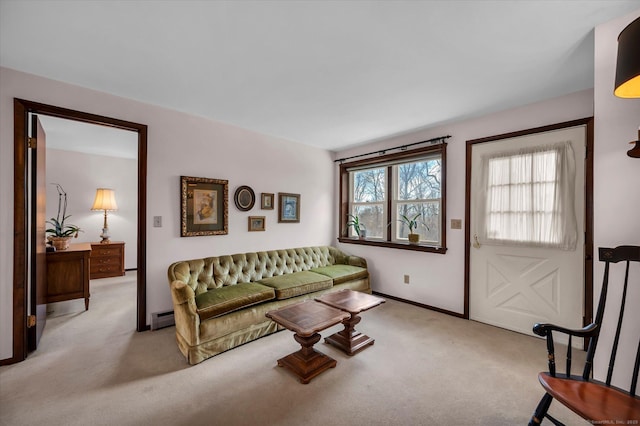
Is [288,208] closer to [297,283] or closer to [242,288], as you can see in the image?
[297,283]

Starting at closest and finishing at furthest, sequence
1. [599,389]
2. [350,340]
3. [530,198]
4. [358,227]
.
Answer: [599,389]
[350,340]
[530,198]
[358,227]

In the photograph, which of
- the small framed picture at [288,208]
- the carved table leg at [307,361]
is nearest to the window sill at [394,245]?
the small framed picture at [288,208]

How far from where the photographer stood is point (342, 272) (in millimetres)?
3928

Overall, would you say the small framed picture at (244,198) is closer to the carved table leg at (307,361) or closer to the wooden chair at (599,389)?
the carved table leg at (307,361)

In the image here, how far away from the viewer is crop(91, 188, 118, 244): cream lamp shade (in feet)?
17.3

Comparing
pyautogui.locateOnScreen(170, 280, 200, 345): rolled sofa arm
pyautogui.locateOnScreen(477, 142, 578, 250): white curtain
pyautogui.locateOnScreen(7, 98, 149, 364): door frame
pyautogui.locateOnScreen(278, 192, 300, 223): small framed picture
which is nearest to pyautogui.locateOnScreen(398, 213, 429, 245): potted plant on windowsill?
pyautogui.locateOnScreen(477, 142, 578, 250): white curtain

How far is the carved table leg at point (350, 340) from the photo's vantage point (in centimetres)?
250

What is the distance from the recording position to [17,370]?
2.17 meters

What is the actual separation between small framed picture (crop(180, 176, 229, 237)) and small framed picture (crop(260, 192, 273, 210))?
22.2 inches

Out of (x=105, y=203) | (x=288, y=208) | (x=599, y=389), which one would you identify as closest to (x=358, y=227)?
(x=288, y=208)

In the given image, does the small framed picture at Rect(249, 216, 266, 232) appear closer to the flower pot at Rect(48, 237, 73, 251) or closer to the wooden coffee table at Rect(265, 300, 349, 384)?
the wooden coffee table at Rect(265, 300, 349, 384)

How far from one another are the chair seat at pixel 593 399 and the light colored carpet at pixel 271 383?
535mm

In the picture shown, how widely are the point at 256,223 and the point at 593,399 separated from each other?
3514mm

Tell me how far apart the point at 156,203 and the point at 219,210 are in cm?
72
